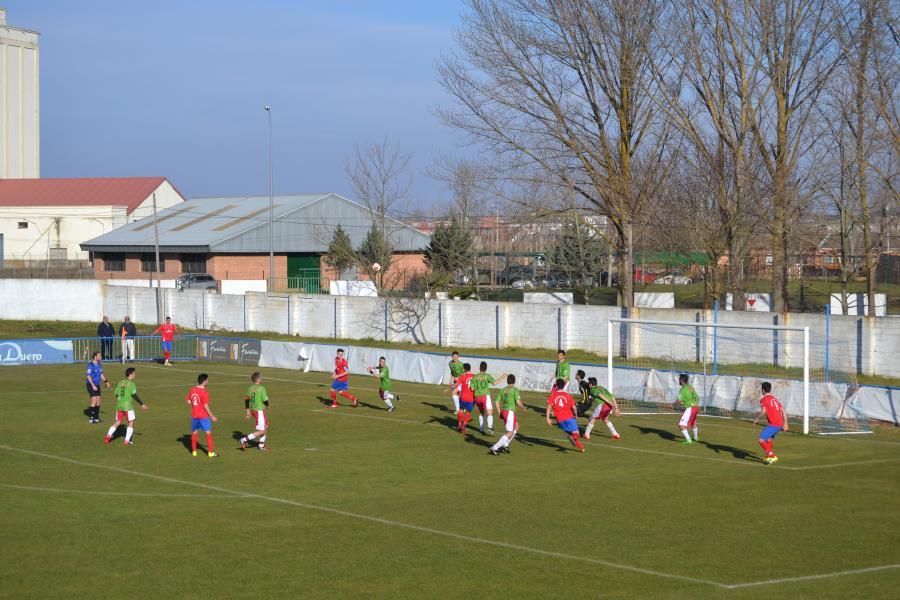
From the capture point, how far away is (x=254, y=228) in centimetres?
6931

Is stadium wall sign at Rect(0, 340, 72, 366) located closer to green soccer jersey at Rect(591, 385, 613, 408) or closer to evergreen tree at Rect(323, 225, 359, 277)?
evergreen tree at Rect(323, 225, 359, 277)

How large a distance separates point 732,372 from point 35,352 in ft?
95.0

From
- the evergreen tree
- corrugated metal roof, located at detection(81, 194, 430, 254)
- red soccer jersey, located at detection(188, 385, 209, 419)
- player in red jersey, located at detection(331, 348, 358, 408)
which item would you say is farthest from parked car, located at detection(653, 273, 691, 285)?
red soccer jersey, located at detection(188, 385, 209, 419)

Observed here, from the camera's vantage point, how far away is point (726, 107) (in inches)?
1622

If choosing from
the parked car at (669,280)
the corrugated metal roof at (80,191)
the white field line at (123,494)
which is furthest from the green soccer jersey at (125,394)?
the corrugated metal roof at (80,191)

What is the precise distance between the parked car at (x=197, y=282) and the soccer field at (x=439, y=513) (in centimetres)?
3716

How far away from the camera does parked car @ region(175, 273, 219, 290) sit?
63812 millimetres

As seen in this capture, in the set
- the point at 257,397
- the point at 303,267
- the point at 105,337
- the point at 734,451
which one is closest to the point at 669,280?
the point at 303,267

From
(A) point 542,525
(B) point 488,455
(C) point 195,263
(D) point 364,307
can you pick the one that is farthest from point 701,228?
(C) point 195,263

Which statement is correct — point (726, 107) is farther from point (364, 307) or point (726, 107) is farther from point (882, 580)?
point (882, 580)

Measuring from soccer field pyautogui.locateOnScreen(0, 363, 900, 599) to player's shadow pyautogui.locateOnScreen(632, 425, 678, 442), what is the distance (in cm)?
5

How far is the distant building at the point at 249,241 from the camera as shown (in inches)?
2702

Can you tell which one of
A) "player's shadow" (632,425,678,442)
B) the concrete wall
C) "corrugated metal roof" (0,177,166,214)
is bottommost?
"player's shadow" (632,425,678,442)

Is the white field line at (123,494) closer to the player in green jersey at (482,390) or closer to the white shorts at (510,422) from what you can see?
the white shorts at (510,422)
